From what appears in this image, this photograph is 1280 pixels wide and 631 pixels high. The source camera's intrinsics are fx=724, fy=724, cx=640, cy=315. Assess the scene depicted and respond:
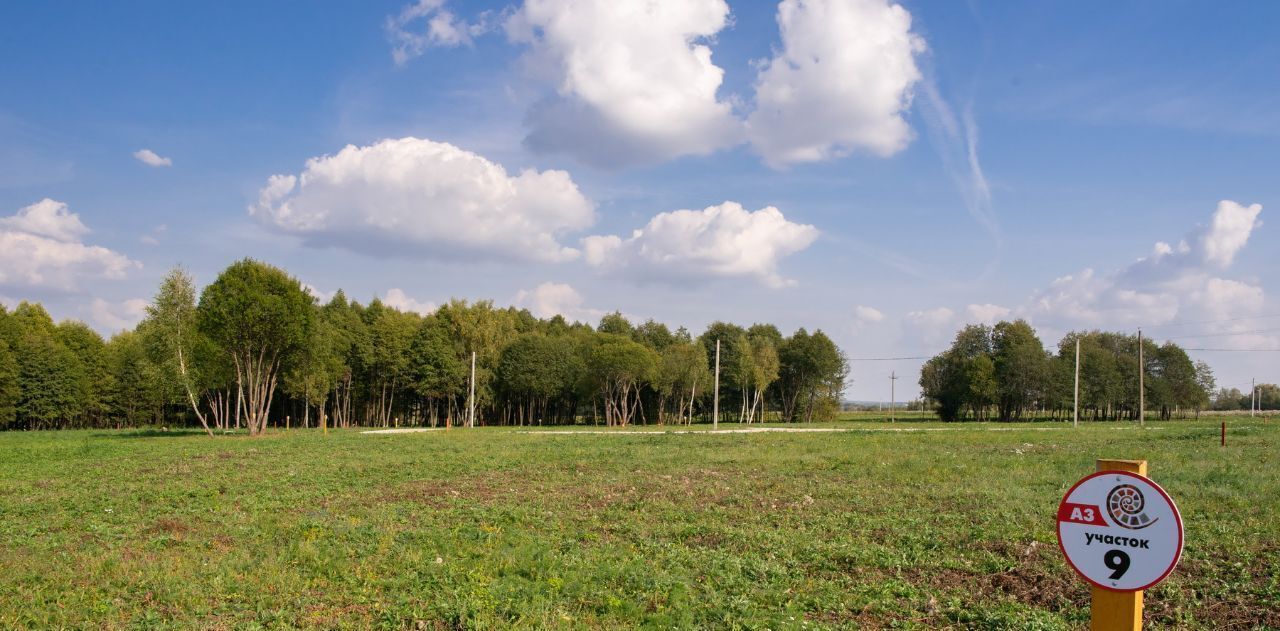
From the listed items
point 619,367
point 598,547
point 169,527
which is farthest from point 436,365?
point 598,547

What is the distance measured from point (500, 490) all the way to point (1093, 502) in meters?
15.5

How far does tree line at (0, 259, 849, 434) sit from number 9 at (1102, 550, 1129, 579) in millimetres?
47502

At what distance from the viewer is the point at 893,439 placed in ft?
118

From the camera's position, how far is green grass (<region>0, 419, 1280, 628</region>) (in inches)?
340

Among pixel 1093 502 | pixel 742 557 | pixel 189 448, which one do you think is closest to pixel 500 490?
pixel 742 557

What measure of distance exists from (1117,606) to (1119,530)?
0.59 metres

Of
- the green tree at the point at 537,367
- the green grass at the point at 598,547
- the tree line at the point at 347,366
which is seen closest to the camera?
the green grass at the point at 598,547

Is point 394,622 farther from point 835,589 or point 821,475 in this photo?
point 821,475

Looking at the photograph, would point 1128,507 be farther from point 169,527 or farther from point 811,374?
point 811,374

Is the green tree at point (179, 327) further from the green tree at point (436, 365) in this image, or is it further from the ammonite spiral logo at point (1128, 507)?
the ammonite spiral logo at point (1128, 507)

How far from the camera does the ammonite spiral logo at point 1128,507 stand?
4414 millimetres

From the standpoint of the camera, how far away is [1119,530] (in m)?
4.49

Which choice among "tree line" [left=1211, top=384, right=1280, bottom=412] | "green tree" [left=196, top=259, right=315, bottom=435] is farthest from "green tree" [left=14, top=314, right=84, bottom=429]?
"tree line" [left=1211, top=384, right=1280, bottom=412]

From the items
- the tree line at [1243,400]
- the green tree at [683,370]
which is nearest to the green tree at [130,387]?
the green tree at [683,370]
